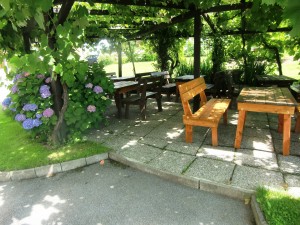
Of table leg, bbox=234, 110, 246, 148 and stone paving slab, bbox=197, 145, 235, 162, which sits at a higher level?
table leg, bbox=234, 110, 246, 148

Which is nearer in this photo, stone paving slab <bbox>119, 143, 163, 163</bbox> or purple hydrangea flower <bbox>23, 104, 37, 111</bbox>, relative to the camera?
stone paving slab <bbox>119, 143, 163, 163</bbox>

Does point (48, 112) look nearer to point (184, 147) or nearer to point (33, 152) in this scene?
point (33, 152)

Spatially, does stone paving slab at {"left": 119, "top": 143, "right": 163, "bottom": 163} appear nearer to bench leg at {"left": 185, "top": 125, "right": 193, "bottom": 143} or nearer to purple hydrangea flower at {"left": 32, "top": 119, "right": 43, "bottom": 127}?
bench leg at {"left": 185, "top": 125, "right": 193, "bottom": 143}

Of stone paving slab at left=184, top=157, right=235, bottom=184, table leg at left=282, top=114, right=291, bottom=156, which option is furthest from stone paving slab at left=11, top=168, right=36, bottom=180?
table leg at left=282, top=114, right=291, bottom=156

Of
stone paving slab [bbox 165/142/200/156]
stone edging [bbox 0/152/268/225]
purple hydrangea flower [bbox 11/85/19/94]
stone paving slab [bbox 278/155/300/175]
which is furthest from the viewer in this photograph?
purple hydrangea flower [bbox 11/85/19/94]

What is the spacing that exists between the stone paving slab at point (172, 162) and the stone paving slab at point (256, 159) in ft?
2.32

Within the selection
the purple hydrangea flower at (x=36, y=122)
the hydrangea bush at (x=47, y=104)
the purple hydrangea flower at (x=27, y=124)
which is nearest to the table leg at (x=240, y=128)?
the hydrangea bush at (x=47, y=104)

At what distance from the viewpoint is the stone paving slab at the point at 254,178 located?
2.95m

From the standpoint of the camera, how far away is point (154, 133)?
486 centimetres

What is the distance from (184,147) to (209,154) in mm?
467

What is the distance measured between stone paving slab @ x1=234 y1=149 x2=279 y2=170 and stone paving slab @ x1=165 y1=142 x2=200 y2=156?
66 cm

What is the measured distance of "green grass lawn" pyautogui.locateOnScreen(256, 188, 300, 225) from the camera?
2.34m

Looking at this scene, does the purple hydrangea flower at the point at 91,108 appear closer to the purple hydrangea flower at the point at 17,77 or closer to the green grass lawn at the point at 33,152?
the green grass lawn at the point at 33,152

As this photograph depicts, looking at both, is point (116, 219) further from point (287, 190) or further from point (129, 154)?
point (287, 190)
